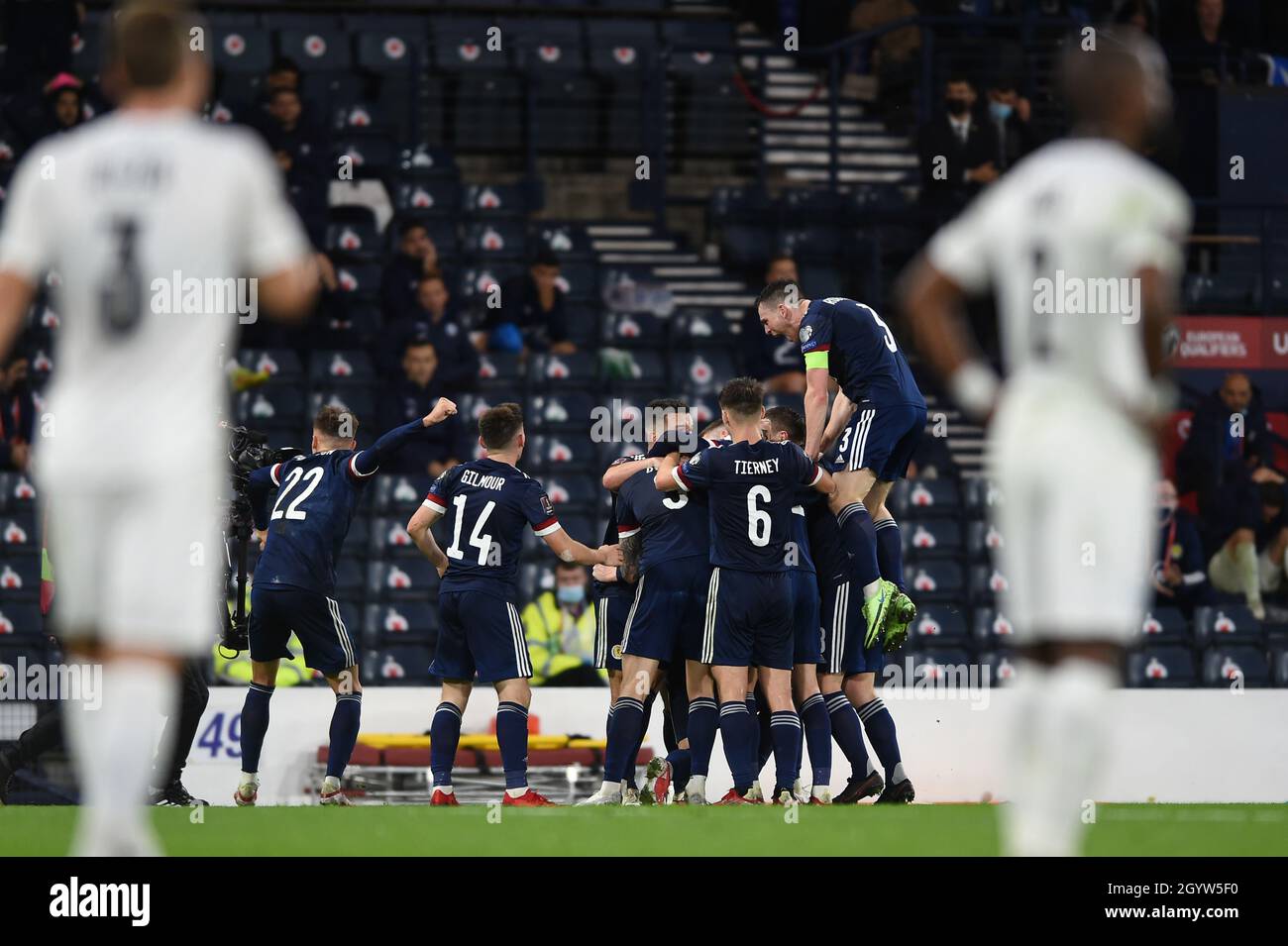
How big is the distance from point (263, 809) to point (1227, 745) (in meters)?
8.03

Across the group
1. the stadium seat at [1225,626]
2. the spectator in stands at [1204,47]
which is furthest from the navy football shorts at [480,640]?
the spectator in stands at [1204,47]

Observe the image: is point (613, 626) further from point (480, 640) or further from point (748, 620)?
point (748, 620)

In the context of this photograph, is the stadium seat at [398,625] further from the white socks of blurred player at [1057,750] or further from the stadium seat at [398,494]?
the white socks of blurred player at [1057,750]

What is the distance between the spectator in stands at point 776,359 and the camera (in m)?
17.6

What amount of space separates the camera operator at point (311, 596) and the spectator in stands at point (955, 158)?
9.14 m

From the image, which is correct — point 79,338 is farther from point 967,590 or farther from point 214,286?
Answer: point 967,590

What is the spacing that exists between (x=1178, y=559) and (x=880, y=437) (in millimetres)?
6813

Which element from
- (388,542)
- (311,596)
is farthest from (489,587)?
(388,542)

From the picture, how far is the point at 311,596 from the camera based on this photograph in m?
11.7

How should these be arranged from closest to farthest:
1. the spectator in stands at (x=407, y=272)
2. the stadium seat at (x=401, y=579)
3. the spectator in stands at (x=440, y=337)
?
the stadium seat at (x=401, y=579) → the spectator in stands at (x=440, y=337) → the spectator in stands at (x=407, y=272)

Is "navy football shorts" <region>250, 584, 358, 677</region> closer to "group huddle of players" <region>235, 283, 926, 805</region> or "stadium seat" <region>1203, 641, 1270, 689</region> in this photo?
"group huddle of players" <region>235, 283, 926, 805</region>

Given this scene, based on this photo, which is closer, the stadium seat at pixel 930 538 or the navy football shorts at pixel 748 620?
the navy football shorts at pixel 748 620

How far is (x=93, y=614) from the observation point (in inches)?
202

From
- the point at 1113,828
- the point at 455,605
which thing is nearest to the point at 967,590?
the point at 455,605
